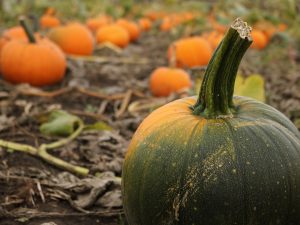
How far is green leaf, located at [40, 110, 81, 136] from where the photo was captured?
4266mm

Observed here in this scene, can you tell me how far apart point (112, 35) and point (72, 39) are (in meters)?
2.00

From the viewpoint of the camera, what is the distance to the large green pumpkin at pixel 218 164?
2314 mm

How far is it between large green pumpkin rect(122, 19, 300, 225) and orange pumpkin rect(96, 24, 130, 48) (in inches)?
266

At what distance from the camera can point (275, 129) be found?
8.14 ft

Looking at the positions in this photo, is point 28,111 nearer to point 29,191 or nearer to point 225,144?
point 29,191

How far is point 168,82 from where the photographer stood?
583cm

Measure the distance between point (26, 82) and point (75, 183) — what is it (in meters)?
2.62

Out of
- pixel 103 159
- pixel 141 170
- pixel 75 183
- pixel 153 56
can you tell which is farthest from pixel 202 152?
pixel 153 56

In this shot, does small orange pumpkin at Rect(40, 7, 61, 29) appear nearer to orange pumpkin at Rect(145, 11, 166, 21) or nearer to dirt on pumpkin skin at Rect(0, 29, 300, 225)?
dirt on pumpkin skin at Rect(0, 29, 300, 225)

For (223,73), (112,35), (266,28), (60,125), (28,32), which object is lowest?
(112,35)

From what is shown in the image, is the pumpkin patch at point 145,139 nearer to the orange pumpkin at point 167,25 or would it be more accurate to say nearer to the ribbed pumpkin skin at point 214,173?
the ribbed pumpkin skin at point 214,173

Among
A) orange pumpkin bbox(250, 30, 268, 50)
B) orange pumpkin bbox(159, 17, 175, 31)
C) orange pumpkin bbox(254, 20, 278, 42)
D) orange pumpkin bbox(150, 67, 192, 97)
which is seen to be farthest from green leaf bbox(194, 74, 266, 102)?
orange pumpkin bbox(159, 17, 175, 31)

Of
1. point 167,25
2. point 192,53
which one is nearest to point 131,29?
point 167,25

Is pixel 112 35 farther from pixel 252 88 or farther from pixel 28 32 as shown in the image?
pixel 252 88
